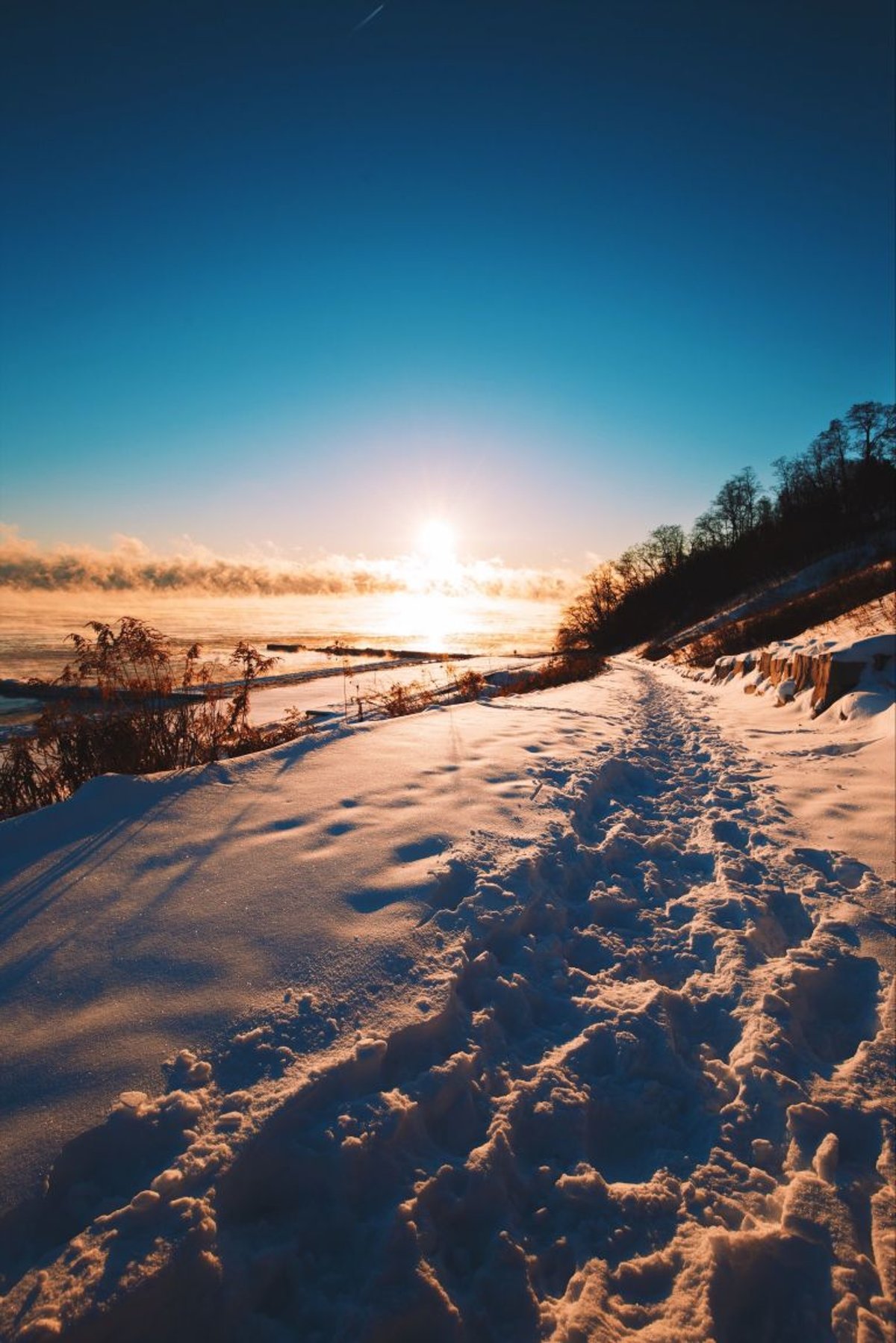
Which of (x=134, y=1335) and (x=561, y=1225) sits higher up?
(x=134, y=1335)

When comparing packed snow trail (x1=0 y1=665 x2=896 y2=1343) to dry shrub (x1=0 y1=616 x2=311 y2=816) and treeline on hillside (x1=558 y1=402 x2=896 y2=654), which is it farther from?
treeline on hillside (x1=558 y1=402 x2=896 y2=654)

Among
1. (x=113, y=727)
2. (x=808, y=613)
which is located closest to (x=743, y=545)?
(x=808, y=613)

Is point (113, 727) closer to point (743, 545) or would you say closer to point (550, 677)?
point (550, 677)

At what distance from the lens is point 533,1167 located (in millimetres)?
1578

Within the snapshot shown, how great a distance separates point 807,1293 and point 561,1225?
Result: 1.92ft

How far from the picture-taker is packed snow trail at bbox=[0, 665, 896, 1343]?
1195 mm

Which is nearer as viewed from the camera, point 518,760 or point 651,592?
point 518,760

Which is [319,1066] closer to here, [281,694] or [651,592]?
[281,694]

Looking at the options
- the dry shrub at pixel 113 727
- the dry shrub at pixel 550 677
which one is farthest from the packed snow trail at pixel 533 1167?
the dry shrub at pixel 550 677

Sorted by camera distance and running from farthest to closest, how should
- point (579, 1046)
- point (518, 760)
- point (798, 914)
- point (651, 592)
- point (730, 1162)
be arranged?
point (651, 592) → point (518, 760) → point (798, 914) → point (579, 1046) → point (730, 1162)

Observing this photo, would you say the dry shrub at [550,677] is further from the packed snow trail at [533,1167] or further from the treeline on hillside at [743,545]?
the treeline on hillside at [743,545]

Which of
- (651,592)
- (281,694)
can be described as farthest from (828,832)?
(651,592)

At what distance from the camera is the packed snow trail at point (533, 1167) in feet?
3.92

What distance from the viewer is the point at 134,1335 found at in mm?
1094
